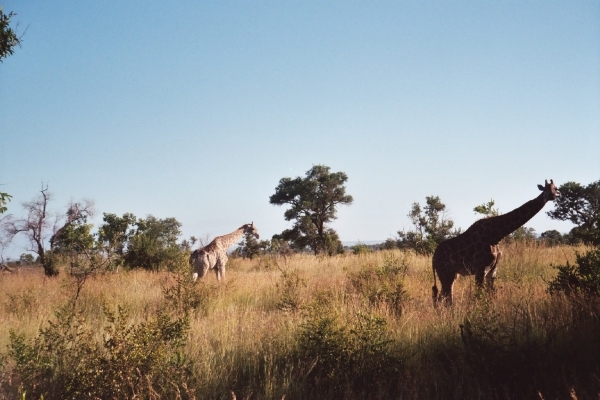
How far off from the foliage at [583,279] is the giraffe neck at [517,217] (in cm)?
110

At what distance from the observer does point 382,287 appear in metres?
7.92

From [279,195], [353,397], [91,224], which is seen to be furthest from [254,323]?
[279,195]

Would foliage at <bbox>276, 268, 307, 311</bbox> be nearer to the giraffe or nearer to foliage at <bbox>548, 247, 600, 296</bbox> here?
the giraffe

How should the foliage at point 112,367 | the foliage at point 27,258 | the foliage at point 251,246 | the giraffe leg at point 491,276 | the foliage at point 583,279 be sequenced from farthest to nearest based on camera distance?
the foliage at point 27,258 < the foliage at point 251,246 < the giraffe leg at point 491,276 < the foliage at point 583,279 < the foliage at point 112,367

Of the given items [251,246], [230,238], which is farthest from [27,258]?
[230,238]

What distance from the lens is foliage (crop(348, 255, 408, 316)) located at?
7.42m

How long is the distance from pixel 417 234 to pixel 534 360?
672 inches

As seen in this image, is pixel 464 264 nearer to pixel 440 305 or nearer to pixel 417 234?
pixel 440 305

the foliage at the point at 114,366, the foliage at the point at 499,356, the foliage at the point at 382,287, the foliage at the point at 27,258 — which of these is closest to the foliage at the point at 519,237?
the foliage at the point at 382,287

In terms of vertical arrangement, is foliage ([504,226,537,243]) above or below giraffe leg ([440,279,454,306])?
above

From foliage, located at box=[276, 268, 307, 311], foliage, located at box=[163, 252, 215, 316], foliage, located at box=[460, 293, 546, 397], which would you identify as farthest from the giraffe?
foliage, located at box=[163, 252, 215, 316]

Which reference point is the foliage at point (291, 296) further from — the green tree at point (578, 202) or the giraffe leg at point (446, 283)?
the green tree at point (578, 202)

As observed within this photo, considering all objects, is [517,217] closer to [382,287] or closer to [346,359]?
[382,287]

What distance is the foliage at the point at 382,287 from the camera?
24.3 feet
